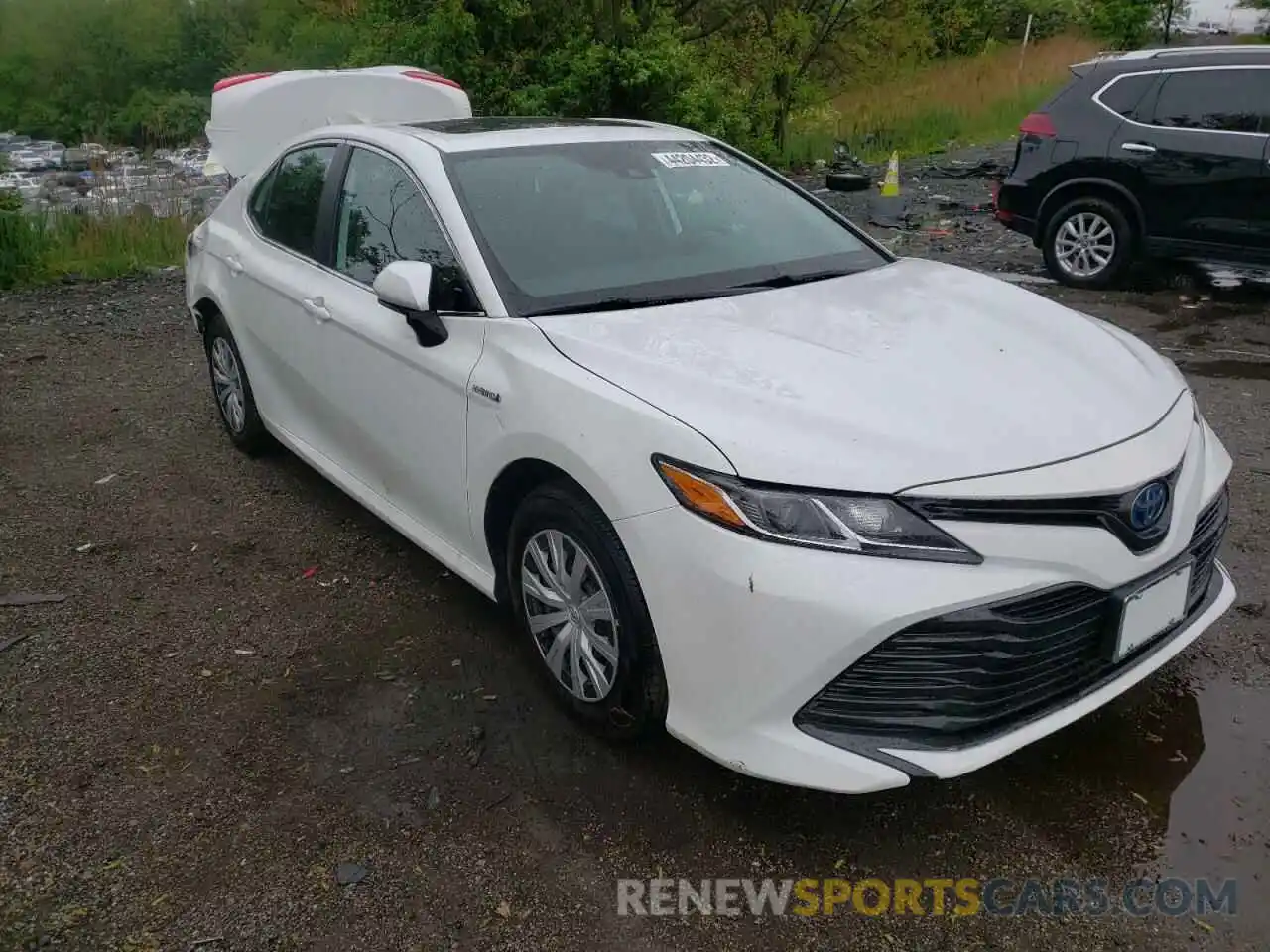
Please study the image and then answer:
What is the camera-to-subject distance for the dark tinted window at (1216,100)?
7.23 metres

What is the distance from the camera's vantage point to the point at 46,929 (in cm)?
237

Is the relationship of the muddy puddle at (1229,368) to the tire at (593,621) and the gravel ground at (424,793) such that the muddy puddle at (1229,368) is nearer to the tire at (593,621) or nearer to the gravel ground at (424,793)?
the gravel ground at (424,793)

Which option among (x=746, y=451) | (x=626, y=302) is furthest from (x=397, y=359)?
(x=746, y=451)

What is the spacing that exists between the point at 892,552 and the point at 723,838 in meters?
0.89

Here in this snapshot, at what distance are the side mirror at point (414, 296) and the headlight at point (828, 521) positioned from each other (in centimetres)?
117

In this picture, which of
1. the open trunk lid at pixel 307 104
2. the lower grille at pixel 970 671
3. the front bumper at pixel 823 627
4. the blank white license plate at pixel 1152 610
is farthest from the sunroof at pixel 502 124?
the open trunk lid at pixel 307 104

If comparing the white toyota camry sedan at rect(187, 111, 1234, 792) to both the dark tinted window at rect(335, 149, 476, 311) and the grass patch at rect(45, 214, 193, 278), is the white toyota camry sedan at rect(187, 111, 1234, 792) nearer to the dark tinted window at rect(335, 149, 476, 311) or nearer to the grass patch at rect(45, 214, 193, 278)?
the dark tinted window at rect(335, 149, 476, 311)

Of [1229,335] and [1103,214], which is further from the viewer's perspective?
[1103,214]

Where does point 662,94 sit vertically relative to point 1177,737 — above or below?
above

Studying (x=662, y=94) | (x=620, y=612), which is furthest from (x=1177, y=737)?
(x=662, y=94)

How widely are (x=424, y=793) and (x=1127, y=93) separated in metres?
7.53

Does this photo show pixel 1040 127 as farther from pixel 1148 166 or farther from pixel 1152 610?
pixel 1152 610

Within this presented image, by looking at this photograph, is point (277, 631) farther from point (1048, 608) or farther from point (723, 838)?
point (1048, 608)

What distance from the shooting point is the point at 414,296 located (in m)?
3.03
